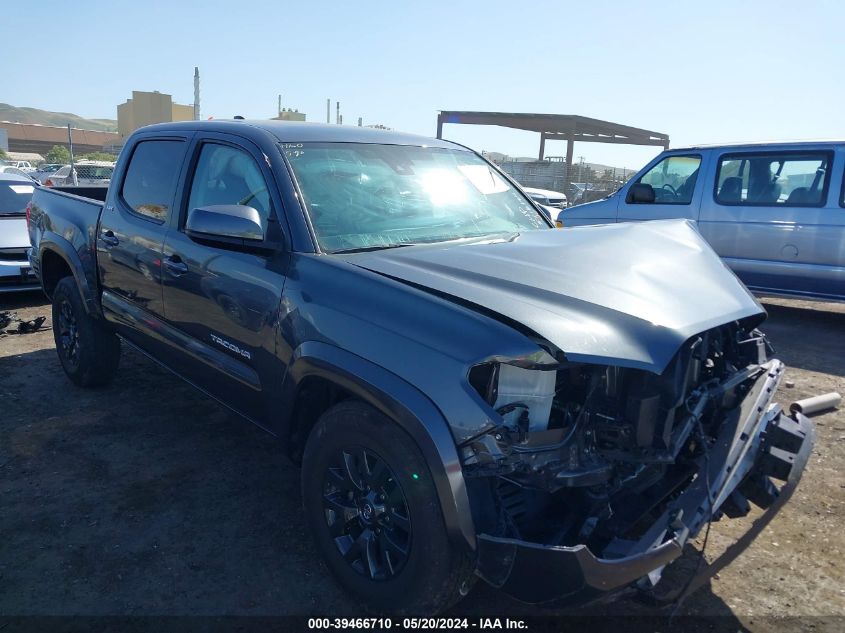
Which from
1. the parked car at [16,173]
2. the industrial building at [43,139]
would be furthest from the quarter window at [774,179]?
the industrial building at [43,139]

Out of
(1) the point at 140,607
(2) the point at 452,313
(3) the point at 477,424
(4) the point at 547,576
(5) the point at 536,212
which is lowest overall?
(1) the point at 140,607

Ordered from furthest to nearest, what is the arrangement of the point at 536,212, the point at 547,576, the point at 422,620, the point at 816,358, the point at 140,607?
1. the point at 816,358
2. the point at 536,212
3. the point at 140,607
4. the point at 422,620
5. the point at 547,576

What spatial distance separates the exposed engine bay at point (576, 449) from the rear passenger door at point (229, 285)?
1.10 m

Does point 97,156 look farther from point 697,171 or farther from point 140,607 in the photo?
point 140,607

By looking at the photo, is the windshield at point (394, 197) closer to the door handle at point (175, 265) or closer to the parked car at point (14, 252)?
the door handle at point (175, 265)

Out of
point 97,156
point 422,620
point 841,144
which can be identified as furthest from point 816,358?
point 97,156

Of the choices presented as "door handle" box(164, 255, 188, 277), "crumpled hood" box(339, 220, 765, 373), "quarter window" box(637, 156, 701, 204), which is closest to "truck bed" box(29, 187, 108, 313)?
"door handle" box(164, 255, 188, 277)

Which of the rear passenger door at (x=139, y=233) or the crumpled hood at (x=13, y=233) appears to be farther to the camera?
the crumpled hood at (x=13, y=233)

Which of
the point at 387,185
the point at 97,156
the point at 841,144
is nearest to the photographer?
the point at 387,185

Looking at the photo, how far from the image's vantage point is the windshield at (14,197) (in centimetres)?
816

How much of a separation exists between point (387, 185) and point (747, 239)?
5904 mm

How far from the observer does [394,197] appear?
3.35 m

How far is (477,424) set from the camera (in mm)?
2123

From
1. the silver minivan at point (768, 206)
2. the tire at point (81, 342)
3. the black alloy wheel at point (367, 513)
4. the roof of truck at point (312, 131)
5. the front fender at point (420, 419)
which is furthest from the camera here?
the silver minivan at point (768, 206)
